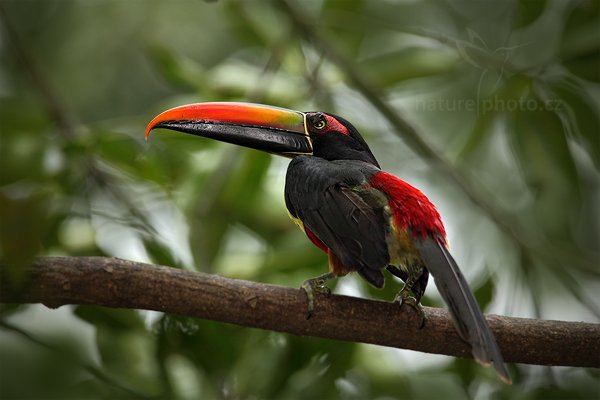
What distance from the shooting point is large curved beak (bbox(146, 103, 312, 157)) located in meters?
3.37

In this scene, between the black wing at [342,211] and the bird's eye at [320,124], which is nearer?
the black wing at [342,211]

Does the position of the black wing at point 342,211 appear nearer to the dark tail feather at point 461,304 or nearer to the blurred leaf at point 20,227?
the dark tail feather at point 461,304

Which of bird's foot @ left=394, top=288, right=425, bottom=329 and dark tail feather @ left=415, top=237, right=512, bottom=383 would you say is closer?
dark tail feather @ left=415, top=237, right=512, bottom=383

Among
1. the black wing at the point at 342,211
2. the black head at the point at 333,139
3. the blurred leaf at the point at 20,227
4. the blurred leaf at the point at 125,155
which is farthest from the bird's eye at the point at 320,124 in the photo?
the blurred leaf at the point at 20,227

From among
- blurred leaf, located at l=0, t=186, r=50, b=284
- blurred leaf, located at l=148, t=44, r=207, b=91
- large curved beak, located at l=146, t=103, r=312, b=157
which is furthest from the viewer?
blurred leaf, located at l=148, t=44, r=207, b=91

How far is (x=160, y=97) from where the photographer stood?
25.7ft

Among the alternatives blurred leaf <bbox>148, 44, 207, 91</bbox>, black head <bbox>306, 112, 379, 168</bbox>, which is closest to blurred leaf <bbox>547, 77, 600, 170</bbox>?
black head <bbox>306, 112, 379, 168</bbox>

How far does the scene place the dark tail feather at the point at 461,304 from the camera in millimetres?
2672

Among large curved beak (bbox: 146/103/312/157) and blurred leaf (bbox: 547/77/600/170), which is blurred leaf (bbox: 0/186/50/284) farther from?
blurred leaf (bbox: 547/77/600/170)

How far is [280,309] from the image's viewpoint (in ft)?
9.70

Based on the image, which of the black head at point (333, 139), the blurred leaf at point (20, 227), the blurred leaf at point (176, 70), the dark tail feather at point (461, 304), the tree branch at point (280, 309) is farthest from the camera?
the blurred leaf at point (176, 70)

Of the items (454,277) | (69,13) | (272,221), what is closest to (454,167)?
(272,221)

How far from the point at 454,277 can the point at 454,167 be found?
4.64ft

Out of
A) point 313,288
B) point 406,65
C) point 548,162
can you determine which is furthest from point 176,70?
point 548,162
